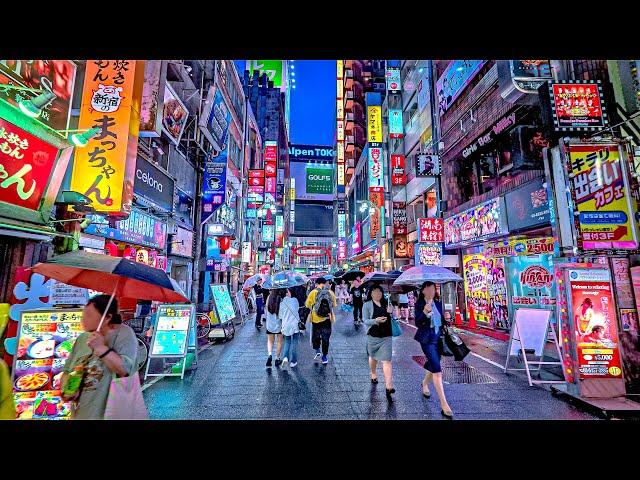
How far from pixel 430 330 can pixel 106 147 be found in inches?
345

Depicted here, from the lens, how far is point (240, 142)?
2709cm

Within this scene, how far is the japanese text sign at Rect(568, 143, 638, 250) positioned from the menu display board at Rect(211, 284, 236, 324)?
1062cm

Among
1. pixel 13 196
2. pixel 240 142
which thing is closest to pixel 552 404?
pixel 13 196

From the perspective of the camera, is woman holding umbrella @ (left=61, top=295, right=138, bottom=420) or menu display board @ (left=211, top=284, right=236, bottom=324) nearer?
woman holding umbrella @ (left=61, top=295, right=138, bottom=420)

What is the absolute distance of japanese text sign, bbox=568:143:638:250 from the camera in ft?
18.8

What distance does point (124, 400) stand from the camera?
8.67 ft

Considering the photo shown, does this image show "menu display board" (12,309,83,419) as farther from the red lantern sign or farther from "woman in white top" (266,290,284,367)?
the red lantern sign

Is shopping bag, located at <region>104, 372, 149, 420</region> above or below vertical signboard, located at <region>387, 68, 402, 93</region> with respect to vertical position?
below

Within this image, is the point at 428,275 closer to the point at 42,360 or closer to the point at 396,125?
the point at 42,360

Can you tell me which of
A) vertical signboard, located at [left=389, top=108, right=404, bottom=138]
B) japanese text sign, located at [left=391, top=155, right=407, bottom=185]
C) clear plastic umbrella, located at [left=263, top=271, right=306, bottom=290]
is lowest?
clear plastic umbrella, located at [left=263, top=271, right=306, bottom=290]

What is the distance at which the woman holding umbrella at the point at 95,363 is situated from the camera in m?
2.56

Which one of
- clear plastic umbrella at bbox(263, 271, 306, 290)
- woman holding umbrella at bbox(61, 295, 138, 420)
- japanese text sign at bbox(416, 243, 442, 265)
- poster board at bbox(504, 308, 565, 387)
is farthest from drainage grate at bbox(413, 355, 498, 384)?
japanese text sign at bbox(416, 243, 442, 265)

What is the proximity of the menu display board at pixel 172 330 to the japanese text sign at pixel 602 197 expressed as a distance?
872 centimetres

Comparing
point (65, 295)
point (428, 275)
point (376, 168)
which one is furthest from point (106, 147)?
point (376, 168)
